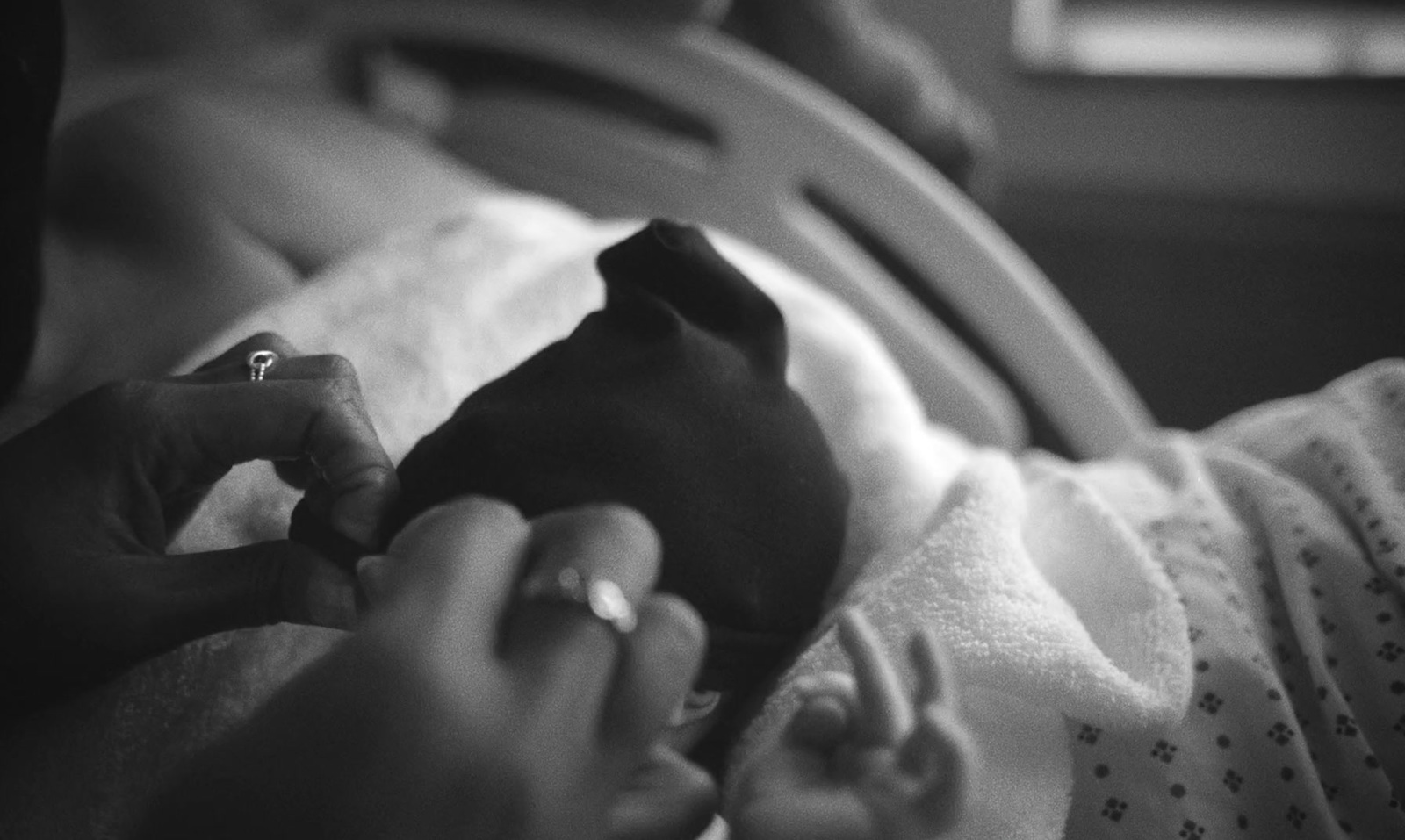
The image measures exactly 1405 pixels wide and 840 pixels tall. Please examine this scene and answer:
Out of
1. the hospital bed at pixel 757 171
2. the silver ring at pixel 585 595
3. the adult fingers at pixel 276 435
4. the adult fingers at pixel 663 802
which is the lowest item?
the hospital bed at pixel 757 171

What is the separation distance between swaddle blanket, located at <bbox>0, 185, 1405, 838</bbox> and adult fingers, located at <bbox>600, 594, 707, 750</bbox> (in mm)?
171

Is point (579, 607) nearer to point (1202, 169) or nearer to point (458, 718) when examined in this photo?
point (458, 718)

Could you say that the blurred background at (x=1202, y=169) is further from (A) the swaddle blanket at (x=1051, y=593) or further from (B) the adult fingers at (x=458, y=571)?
(B) the adult fingers at (x=458, y=571)

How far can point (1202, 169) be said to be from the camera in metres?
1.80

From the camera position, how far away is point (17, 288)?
521 mm

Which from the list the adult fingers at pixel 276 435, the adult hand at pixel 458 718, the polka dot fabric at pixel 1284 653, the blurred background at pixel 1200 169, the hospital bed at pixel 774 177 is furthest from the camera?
the blurred background at pixel 1200 169

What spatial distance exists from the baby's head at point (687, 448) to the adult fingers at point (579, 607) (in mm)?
87

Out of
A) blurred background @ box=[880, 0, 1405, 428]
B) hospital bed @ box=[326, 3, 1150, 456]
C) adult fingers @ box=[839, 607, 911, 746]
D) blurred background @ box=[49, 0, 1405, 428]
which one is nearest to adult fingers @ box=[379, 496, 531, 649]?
adult fingers @ box=[839, 607, 911, 746]

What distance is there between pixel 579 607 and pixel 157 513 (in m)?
0.22

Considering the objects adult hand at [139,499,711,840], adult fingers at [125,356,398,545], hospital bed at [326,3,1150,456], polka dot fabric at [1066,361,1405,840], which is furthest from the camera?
hospital bed at [326,3,1150,456]

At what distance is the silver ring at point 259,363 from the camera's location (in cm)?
41

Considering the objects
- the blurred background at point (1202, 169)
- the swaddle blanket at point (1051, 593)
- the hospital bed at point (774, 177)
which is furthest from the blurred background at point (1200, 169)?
the swaddle blanket at point (1051, 593)

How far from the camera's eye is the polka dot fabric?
0.49 meters

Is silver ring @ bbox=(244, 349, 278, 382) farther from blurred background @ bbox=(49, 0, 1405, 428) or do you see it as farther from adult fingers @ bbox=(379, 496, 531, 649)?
blurred background @ bbox=(49, 0, 1405, 428)
